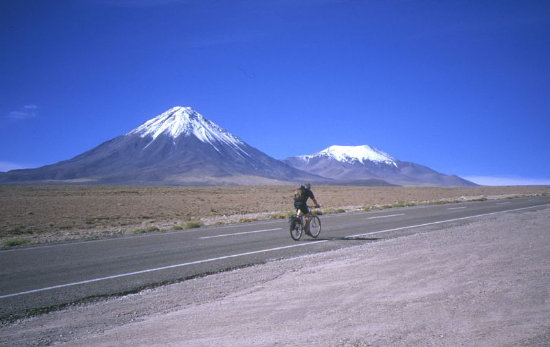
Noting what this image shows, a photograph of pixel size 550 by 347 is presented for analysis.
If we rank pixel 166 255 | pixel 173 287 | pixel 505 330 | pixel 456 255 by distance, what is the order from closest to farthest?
pixel 505 330
pixel 173 287
pixel 456 255
pixel 166 255

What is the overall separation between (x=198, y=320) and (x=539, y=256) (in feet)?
22.5

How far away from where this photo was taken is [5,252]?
12.1m

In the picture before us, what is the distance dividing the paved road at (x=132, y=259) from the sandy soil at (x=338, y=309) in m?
0.86

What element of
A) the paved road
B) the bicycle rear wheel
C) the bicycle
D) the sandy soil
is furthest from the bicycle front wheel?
the sandy soil

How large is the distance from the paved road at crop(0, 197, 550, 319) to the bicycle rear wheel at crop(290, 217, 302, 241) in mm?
320

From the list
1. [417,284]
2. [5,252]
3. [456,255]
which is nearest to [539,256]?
[456,255]

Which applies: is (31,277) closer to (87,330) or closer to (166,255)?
(166,255)

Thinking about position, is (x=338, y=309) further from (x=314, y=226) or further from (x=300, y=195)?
(x=314, y=226)

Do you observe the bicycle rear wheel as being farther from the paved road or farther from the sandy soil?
the sandy soil

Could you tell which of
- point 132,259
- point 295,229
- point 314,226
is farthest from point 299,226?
point 132,259

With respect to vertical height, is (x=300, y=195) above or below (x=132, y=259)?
above

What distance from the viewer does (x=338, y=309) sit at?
5344 millimetres

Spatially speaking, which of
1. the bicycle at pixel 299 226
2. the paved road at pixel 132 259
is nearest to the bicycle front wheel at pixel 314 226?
the bicycle at pixel 299 226

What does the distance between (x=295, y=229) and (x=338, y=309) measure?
7814 mm
